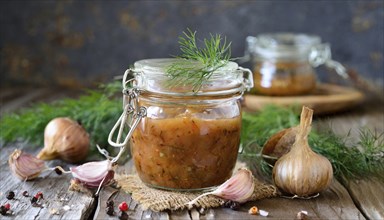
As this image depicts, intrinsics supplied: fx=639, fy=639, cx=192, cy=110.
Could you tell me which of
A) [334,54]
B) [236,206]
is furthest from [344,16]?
[236,206]

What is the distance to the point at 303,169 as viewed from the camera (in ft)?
3.50

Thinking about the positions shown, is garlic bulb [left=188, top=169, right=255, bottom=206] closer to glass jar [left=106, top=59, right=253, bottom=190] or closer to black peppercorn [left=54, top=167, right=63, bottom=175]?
glass jar [left=106, top=59, right=253, bottom=190]

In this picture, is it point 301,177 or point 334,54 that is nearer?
point 301,177

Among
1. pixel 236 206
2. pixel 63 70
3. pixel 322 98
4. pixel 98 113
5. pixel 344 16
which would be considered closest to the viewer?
pixel 236 206

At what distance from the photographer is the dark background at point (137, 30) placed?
2.28 meters

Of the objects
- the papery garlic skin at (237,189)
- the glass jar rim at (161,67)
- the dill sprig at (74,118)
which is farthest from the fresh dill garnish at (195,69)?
the dill sprig at (74,118)

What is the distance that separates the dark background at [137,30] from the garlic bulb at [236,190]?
134cm

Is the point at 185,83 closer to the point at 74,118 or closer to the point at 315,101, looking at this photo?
the point at 74,118

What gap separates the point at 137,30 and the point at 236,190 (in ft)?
4.66

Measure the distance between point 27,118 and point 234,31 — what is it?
40.2 inches

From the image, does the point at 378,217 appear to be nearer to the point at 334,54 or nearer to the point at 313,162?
the point at 313,162

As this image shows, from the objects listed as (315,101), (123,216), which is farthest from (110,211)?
(315,101)

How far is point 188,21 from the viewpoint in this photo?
2328 mm

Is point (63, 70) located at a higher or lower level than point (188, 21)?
lower
